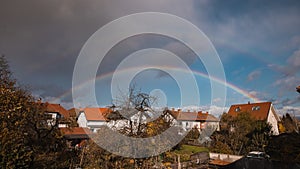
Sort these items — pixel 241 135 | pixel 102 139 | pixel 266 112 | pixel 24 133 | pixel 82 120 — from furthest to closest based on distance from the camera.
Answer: pixel 82 120, pixel 266 112, pixel 241 135, pixel 24 133, pixel 102 139

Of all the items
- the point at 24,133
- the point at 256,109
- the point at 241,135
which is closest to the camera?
the point at 24,133

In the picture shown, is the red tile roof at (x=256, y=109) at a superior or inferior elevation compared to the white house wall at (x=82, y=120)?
superior

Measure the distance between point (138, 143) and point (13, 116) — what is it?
12.3 feet

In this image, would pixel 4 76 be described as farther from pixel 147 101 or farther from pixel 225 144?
pixel 225 144

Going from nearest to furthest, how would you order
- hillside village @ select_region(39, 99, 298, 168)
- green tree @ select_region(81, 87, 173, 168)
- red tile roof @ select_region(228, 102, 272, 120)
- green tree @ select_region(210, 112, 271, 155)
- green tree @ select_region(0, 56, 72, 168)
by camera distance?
1. green tree @ select_region(0, 56, 72, 168)
2. green tree @ select_region(81, 87, 173, 168)
3. hillside village @ select_region(39, 99, 298, 168)
4. green tree @ select_region(210, 112, 271, 155)
5. red tile roof @ select_region(228, 102, 272, 120)

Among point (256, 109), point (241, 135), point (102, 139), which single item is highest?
point (256, 109)

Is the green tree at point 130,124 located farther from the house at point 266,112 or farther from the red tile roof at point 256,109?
the house at point 266,112

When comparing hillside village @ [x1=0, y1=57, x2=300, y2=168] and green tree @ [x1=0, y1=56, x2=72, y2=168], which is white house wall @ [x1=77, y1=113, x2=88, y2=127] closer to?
hillside village @ [x1=0, y1=57, x2=300, y2=168]

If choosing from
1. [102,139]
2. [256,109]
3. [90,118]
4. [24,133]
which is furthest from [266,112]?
[24,133]

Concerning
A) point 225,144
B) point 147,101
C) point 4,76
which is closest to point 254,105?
point 225,144

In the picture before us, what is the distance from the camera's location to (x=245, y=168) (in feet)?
40.0

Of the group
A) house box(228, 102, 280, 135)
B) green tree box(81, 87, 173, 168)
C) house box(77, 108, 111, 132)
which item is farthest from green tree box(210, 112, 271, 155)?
house box(77, 108, 111, 132)

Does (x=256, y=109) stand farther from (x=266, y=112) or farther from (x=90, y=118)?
(x=90, y=118)

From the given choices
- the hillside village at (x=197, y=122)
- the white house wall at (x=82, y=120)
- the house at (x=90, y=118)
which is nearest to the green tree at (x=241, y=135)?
the hillside village at (x=197, y=122)
